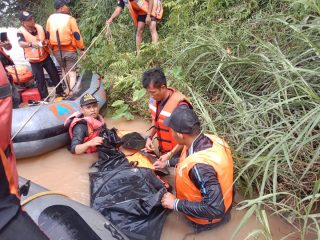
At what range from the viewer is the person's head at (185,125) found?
7.81 ft

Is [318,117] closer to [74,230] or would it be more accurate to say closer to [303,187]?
[303,187]

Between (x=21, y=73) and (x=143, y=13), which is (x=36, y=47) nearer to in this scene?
(x=21, y=73)

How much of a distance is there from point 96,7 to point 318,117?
674 cm

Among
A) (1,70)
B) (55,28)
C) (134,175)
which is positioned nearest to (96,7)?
(55,28)

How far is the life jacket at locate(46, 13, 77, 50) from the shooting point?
5066mm

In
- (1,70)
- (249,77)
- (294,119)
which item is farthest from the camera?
(249,77)

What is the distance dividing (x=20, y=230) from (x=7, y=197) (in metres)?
0.12

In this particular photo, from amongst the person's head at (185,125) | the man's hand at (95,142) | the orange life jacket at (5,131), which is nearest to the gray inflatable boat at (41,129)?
the man's hand at (95,142)

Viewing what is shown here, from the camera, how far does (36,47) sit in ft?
16.8

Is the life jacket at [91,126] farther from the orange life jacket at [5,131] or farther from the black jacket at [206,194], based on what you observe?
the orange life jacket at [5,131]

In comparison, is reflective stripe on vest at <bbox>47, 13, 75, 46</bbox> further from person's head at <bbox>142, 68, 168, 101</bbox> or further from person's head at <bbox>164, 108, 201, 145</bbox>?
person's head at <bbox>164, 108, 201, 145</bbox>

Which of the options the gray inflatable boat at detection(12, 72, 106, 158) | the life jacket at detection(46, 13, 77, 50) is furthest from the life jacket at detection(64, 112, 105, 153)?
the life jacket at detection(46, 13, 77, 50)

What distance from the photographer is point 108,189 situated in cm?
282

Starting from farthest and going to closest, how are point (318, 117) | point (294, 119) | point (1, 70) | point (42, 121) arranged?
1. point (42, 121)
2. point (294, 119)
3. point (318, 117)
4. point (1, 70)
